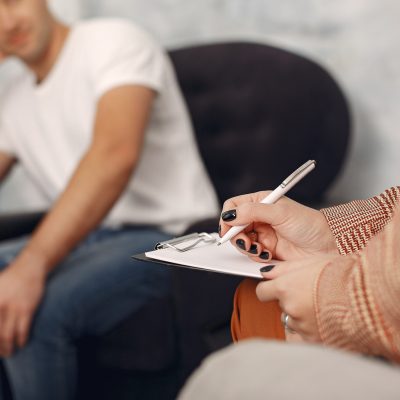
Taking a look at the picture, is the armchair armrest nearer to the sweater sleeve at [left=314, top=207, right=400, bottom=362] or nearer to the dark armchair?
the dark armchair

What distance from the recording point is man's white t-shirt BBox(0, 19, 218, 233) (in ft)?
4.30

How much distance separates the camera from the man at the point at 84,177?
1132mm

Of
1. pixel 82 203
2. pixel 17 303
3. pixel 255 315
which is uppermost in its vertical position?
pixel 255 315

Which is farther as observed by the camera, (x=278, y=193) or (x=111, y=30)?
(x=111, y=30)

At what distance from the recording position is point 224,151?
147 centimetres

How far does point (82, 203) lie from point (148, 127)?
27 cm

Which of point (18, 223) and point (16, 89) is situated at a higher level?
point (16, 89)

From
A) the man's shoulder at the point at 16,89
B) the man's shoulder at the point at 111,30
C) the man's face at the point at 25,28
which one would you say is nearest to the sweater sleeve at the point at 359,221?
the man's shoulder at the point at 111,30

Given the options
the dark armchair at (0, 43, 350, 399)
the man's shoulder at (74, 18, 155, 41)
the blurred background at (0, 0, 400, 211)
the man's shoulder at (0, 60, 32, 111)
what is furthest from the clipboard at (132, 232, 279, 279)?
the man's shoulder at (0, 60, 32, 111)

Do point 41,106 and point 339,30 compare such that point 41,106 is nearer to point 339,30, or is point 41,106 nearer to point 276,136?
point 276,136

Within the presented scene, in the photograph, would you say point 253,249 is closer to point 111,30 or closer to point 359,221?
point 359,221

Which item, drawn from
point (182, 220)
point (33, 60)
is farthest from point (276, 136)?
point (33, 60)

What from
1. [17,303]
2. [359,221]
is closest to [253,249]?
[359,221]

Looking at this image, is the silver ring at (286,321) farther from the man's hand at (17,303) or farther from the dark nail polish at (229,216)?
the man's hand at (17,303)
